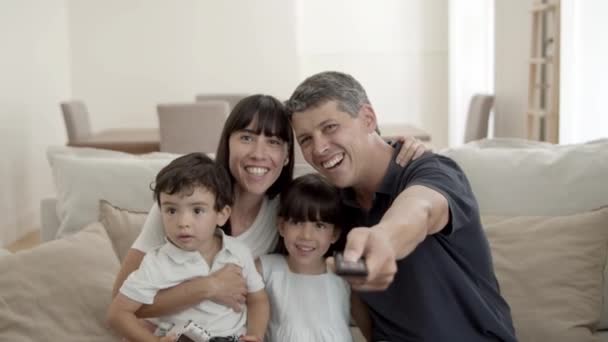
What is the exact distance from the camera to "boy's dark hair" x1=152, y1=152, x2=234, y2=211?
176cm

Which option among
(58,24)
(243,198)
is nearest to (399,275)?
(243,198)

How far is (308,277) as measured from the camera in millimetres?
1896

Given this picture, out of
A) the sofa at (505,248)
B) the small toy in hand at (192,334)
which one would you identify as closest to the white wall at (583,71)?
the sofa at (505,248)

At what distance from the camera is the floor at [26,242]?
521cm

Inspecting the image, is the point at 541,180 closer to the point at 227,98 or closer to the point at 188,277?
the point at 188,277

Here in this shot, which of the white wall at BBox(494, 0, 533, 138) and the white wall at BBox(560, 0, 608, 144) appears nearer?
the white wall at BBox(560, 0, 608, 144)

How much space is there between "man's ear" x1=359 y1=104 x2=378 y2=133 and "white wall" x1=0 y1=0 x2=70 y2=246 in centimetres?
407

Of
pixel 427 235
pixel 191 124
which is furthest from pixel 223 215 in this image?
pixel 191 124

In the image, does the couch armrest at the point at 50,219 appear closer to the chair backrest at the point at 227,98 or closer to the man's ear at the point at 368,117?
the man's ear at the point at 368,117

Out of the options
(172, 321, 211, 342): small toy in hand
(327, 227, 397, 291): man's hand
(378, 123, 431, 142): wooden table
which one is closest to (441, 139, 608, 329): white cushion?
(172, 321, 211, 342): small toy in hand

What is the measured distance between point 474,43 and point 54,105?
156 inches

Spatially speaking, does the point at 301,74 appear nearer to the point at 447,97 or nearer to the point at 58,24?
the point at 447,97

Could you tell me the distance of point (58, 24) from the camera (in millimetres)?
6781

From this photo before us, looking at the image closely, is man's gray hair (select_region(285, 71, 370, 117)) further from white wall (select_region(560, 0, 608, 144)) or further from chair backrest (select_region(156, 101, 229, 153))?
Answer: chair backrest (select_region(156, 101, 229, 153))
